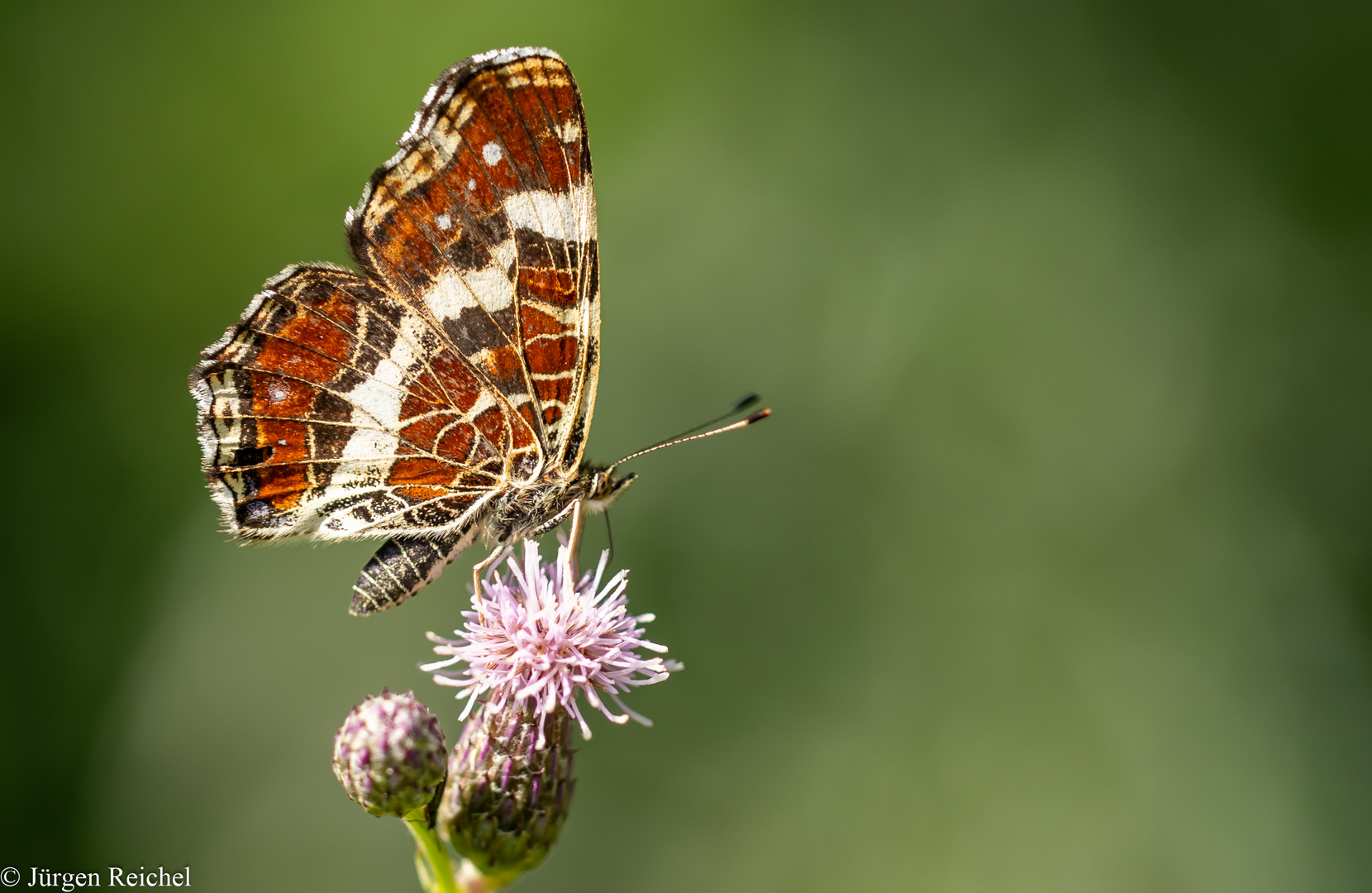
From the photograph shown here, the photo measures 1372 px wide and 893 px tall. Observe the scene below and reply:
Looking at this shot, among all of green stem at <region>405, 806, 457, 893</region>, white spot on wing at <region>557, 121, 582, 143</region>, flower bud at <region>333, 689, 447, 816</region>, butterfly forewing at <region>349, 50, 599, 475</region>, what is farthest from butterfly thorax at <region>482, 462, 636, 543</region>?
white spot on wing at <region>557, 121, 582, 143</region>

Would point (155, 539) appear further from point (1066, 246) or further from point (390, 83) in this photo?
point (1066, 246)

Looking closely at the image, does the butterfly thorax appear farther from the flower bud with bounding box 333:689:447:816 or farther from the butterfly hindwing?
the flower bud with bounding box 333:689:447:816

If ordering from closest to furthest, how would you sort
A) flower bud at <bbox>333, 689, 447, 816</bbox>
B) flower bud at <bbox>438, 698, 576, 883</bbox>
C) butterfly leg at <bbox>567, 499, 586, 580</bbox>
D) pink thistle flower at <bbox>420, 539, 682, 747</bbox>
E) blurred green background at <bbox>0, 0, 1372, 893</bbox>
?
flower bud at <bbox>333, 689, 447, 816</bbox> < flower bud at <bbox>438, 698, 576, 883</bbox> < pink thistle flower at <bbox>420, 539, 682, 747</bbox> < butterfly leg at <bbox>567, 499, 586, 580</bbox> < blurred green background at <bbox>0, 0, 1372, 893</bbox>

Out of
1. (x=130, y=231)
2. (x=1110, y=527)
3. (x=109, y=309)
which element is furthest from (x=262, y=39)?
(x=1110, y=527)

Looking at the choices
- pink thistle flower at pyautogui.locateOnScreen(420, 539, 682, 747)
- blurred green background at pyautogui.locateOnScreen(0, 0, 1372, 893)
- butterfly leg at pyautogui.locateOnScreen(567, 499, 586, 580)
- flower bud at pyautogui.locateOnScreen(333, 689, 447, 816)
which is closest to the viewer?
flower bud at pyautogui.locateOnScreen(333, 689, 447, 816)

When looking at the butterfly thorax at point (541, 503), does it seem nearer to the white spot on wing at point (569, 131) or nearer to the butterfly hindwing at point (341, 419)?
the butterfly hindwing at point (341, 419)

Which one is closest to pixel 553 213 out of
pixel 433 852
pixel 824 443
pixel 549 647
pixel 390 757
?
pixel 549 647

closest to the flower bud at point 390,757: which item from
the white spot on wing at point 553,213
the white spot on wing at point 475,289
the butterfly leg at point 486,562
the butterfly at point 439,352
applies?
the butterfly leg at point 486,562
